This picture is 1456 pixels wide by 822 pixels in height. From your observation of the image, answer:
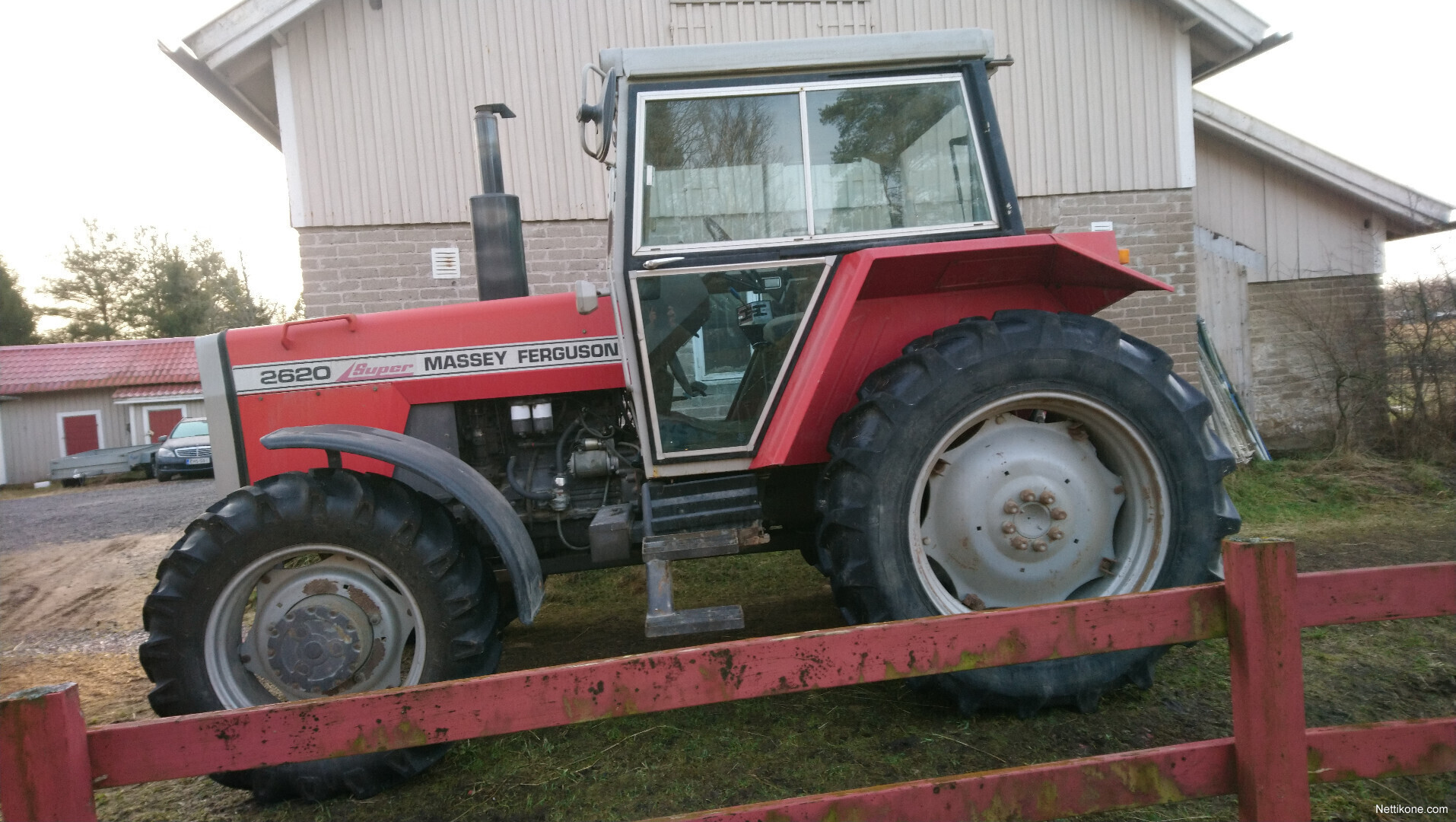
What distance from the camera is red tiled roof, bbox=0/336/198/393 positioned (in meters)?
21.7

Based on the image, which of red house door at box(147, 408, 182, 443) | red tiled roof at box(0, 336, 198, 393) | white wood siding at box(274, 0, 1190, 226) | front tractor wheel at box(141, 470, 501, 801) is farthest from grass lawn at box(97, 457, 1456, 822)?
red tiled roof at box(0, 336, 198, 393)

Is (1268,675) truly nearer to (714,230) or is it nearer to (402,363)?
(714,230)

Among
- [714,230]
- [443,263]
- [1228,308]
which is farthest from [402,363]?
[1228,308]

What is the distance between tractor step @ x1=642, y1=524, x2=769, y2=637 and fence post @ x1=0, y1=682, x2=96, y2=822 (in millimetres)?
1492

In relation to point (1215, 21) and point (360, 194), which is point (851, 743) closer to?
point (360, 194)

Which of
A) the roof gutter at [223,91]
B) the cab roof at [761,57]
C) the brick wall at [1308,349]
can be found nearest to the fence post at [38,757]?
the cab roof at [761,57]

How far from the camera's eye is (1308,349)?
8.16m

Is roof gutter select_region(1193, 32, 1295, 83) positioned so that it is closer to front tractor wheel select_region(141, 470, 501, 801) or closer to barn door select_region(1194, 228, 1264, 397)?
barn door select_region(1194, 228, 1264, 397)

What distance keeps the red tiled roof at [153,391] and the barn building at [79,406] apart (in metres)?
0.02

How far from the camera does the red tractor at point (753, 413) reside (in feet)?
9.12

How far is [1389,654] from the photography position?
3330mm

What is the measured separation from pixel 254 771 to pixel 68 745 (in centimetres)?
134

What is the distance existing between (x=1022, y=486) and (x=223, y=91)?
24.7 ft

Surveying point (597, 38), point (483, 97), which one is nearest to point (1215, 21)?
point (597, 38)
